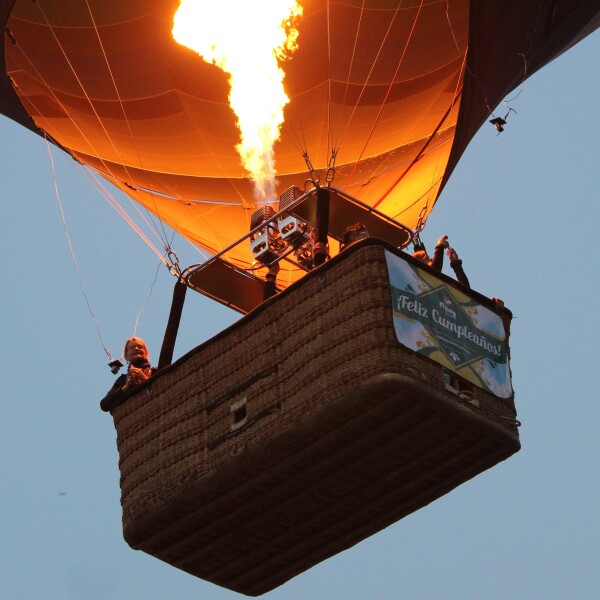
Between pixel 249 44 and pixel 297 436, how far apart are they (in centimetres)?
341

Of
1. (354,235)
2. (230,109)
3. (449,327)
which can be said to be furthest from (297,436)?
(230,109)

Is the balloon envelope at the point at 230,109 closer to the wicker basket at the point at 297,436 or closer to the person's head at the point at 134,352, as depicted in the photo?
the person's head at the point at 134,352

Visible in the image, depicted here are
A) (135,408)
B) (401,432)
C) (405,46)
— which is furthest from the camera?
(405,46)

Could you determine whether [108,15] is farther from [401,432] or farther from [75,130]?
[401,432]

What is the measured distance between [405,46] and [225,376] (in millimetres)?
2785

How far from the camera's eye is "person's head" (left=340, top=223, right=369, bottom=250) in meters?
14.7

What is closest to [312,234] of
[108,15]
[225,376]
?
[225,376]

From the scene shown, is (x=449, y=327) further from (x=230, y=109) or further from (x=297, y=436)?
(x=230, y=109)

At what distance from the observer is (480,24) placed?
15.1 m

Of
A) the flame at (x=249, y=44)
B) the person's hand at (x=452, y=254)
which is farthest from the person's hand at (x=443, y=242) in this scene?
the flame at (x=249, y=44)

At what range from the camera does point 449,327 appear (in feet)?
46.1

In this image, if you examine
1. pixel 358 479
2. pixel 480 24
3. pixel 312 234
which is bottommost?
pixel 358 479

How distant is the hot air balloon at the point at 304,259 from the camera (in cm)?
1388

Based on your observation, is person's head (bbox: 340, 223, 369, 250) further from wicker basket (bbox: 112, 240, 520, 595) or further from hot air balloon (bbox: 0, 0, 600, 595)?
wicker basket (bbox: 112, 240, 520, 595)
